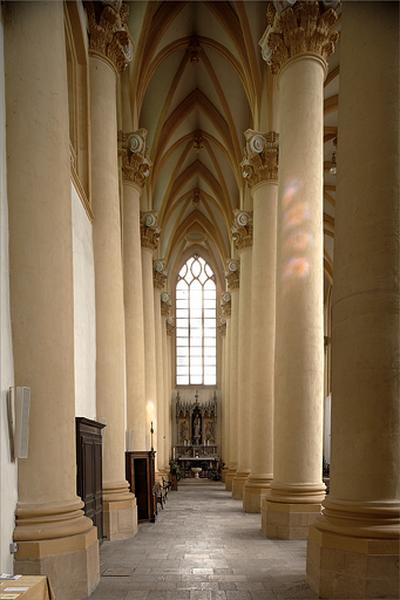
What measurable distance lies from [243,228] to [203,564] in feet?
44.6

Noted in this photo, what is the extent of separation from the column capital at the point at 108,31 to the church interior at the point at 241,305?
34mm

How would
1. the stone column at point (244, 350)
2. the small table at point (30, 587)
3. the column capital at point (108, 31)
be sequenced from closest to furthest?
1. the small table at point (30, 587)
2. the column capital at point (108, 31)
3. the stone column at point (244, 350)

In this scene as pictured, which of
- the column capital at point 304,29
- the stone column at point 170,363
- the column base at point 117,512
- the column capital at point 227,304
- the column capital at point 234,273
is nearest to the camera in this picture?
the column capital at point 304,29

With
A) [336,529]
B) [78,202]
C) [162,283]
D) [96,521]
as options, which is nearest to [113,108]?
[78,202]

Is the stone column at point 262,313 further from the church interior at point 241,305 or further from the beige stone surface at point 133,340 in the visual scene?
the beige stone surface at point 133,340

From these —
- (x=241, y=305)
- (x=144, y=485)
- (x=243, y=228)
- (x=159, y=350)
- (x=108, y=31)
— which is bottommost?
(x=144, y=485)

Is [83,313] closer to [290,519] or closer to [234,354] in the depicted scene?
[290,519]

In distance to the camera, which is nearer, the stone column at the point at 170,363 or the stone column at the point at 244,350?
the stone column at the point at 244,350

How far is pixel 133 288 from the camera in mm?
15000

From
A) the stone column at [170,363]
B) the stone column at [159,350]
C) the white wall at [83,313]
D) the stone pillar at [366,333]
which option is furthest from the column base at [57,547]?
the stone column at [170,363]

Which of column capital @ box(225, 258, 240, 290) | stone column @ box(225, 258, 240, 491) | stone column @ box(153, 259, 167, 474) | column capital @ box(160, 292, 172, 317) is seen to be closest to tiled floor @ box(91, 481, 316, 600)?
stone column @ box(153, 259, 167, 474)

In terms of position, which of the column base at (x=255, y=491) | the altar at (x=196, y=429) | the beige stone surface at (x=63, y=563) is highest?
the beige stone surface at (x=63, y=563)

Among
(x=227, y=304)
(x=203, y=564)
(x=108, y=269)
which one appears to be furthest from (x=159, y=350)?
(x=203, y=564)

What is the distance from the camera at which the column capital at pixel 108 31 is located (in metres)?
11.3
